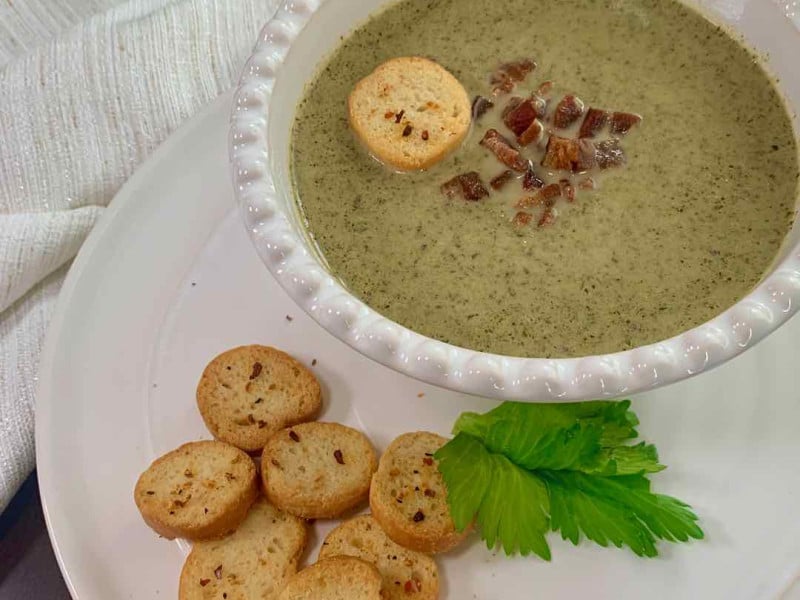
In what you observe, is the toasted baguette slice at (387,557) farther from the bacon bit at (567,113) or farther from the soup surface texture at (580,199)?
the bacon bit at (567,113)

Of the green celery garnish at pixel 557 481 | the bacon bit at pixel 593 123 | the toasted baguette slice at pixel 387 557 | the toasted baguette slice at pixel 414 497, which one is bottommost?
the toasted baguette slice at pixel 387 557

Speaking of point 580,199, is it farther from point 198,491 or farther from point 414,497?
point 198,491

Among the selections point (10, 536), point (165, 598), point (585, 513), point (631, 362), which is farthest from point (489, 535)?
point (10, 536)

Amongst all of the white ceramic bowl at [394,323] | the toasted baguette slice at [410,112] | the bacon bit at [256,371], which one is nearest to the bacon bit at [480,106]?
the toasted baguette slice at [410,112]

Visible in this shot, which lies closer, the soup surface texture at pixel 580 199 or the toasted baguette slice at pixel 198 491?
the soup surface texture at pixel 580 199

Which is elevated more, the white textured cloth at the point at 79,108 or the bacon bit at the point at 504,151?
the bacon bit at the point at 504,151

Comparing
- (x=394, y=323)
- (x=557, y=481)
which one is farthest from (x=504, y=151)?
(x=557, y=481)

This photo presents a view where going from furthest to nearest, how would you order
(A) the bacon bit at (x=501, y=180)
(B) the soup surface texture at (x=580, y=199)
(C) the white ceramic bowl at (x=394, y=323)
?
(A) the bacon bit at (x=501, y=180), (B) the soup surface texture at (x=580, y=199), (C) the white ceramic bowl at (x=394, y=323)

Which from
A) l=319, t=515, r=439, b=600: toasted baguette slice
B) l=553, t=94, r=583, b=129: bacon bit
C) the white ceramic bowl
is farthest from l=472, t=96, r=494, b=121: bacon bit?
l=319, t=515, r=439, b=600: toasted baguette slice
